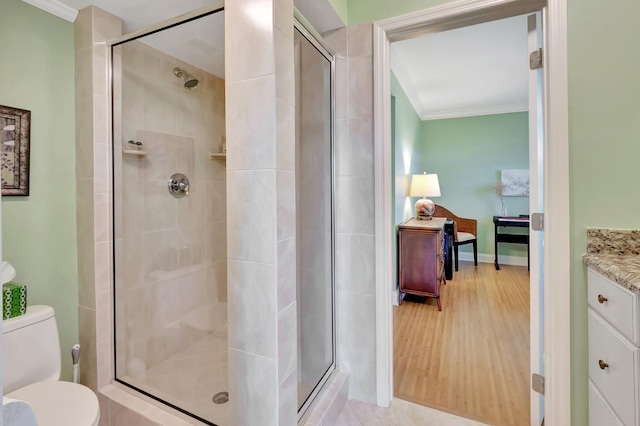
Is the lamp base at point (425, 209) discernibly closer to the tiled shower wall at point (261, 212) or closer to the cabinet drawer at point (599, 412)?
the cabinet drawer at point (599, 412)

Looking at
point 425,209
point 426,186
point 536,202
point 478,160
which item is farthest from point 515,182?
point 536,202

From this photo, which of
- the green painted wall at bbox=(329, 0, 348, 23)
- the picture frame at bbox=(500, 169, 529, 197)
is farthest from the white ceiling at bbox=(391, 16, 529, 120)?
the green painted wall at bbox=(329, 0, 348, 23)

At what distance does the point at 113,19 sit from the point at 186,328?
1.99 meters

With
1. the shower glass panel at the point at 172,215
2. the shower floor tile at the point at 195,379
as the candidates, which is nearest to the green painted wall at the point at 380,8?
the shower glass panel at the point at 172,215

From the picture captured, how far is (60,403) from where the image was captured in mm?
1285

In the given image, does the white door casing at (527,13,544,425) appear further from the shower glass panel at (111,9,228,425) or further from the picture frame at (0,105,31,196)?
the picture frame at (0,105,31,196)

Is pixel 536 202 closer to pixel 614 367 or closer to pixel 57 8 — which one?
pixel 614 367

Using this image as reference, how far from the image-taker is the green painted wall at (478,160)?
502 cm

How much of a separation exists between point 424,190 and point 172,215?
303 centimetres

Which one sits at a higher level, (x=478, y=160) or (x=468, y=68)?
(x=468, y=68)

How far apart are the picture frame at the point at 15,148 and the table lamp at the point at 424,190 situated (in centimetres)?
359

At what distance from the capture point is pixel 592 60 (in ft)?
4.48

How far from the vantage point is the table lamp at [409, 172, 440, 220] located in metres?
3.94

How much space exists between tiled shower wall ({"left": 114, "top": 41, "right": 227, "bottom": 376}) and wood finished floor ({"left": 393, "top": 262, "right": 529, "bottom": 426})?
1.50 metres
